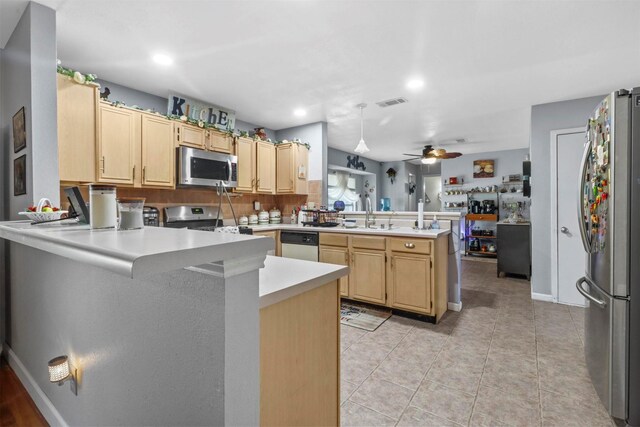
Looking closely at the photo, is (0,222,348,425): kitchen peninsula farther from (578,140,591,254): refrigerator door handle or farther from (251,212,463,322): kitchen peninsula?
(251,212,463,322): kitchen peninsula

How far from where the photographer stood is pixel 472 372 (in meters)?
2.14

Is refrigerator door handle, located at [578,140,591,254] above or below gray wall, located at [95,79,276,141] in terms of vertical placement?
below

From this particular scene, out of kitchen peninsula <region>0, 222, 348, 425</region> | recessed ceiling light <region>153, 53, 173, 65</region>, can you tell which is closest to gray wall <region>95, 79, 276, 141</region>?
recessed ceiling light <region>153, 53, 173, 65</region>

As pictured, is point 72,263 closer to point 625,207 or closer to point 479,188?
point 625,207

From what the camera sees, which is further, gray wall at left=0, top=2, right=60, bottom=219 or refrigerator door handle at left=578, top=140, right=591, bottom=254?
gray wall at left=0, top=2, right=60, bottom=219

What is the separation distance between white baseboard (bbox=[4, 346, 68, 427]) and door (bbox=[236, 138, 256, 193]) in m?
2.72

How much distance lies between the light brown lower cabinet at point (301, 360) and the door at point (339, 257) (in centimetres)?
226

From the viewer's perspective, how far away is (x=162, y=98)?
3.75 meters

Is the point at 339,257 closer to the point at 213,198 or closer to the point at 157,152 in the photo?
the point at 213,198

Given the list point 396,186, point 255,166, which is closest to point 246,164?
point 255,166

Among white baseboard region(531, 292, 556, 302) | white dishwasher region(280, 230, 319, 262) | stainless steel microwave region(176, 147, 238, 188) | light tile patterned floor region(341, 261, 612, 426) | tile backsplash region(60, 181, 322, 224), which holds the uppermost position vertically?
stainless steel microwave region(176, 147, 238, 188)

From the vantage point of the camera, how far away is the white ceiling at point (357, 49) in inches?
82.7

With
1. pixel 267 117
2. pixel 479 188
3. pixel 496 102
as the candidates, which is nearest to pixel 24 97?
pixel 267 117

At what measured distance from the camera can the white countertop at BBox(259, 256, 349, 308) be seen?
923 mm
